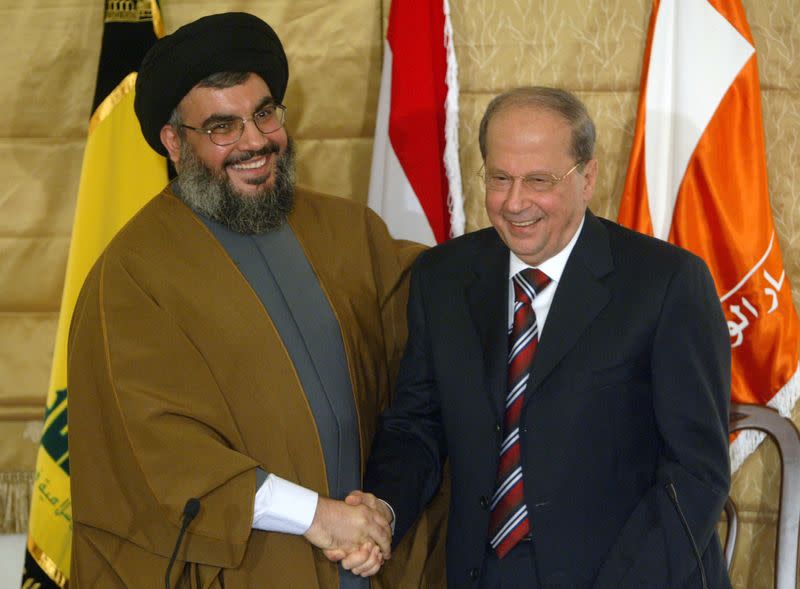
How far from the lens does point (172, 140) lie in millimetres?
2516

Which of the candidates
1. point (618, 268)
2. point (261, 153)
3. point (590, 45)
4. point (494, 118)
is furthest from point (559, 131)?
point (590, 45)

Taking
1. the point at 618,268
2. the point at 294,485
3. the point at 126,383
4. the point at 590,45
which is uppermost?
the point at 590,45

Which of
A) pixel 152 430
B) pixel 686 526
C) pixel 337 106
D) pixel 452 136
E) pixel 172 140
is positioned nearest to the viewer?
pixel 686 526

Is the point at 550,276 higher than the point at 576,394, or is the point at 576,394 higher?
the point at 550,276

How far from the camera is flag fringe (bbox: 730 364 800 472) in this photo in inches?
123

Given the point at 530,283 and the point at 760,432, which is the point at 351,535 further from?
the point at 760,432

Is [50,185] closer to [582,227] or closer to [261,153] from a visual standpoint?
[261,153]

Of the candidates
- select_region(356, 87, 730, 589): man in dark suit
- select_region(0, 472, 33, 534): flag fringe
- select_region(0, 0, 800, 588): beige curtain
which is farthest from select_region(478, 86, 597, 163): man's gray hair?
select_region(0, 472, 33, 534): flag fringe

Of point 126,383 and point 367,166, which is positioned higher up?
point 367,166

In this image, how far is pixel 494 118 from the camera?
7.13 feet

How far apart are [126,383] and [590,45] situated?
186 centimetres

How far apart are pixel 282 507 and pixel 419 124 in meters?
1.40

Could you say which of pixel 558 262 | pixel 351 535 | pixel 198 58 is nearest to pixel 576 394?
pixel 558 262

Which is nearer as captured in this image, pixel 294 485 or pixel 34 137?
pixel 294 485
